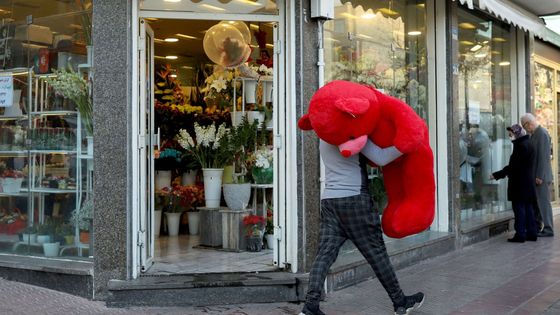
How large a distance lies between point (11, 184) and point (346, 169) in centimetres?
379

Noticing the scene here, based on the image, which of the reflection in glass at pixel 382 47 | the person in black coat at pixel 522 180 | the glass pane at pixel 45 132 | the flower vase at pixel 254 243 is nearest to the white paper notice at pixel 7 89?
the glass pane at pixel 45 132

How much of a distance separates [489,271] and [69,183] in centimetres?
463

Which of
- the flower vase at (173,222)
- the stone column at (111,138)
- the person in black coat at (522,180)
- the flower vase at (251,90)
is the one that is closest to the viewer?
the stone column at (111,138)

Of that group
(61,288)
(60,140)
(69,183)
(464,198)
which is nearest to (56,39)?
(60,140)

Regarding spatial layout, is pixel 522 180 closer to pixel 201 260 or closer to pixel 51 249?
pixel 201 260

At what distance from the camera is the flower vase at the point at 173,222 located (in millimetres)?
8797

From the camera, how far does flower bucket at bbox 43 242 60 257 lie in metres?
6.32

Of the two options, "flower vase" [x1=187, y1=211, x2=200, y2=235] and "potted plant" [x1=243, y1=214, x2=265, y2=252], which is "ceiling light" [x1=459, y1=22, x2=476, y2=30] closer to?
"potted plant" [x1=243, y1=214, x2=265, y2=252]

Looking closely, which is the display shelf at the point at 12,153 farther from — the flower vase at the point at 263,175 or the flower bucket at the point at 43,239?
the flower vase at the point at 263,175

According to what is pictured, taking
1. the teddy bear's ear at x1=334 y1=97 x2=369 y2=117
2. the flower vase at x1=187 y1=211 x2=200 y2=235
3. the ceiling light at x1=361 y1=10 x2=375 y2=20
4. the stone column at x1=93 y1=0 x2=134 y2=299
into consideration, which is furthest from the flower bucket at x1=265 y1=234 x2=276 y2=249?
the teddy bear's ear at x1=334 y1=97 x2=369 y2=117

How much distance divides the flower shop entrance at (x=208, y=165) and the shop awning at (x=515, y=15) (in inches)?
112

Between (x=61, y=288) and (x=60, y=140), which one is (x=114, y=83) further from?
(x=61, y=288)

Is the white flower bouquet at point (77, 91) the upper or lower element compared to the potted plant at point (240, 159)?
upper

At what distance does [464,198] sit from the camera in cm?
923
